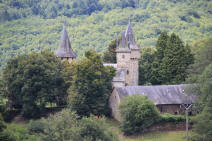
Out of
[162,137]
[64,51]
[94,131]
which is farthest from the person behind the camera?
[64,51]

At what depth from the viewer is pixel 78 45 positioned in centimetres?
11681

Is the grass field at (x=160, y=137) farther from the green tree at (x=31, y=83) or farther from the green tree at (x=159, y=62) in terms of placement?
the green tree at (x=159, y=62)

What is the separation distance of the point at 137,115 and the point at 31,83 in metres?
14.4

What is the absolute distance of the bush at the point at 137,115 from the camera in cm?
4706

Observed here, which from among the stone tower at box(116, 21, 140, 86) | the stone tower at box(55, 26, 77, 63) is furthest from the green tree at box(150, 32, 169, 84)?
the stone tower at box(55, 26, 77, 63)

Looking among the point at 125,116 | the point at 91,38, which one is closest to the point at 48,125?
the point at 125,116

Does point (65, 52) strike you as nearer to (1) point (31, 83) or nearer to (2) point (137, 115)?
(1) point (31, 83)

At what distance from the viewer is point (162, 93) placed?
53.3 metres

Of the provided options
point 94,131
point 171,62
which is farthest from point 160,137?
point 171,62

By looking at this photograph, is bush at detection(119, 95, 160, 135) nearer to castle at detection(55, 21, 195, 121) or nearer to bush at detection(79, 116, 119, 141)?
castle at detection(55, 21, 195, 121)

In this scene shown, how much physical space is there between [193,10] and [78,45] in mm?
53462

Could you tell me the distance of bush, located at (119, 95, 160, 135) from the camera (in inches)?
1853

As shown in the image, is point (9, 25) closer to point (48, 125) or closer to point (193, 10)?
point (193, 10)

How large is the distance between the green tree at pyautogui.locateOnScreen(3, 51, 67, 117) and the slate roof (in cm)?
878
